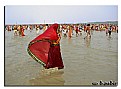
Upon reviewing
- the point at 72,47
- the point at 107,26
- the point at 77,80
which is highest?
the point at 107,26

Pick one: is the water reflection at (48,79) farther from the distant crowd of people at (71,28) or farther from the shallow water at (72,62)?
the distant crowd of people at (71,28)

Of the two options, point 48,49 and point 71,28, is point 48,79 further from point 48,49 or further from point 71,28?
point 71,28

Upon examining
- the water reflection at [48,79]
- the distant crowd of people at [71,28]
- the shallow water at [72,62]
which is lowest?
the water reflection at [48,79]

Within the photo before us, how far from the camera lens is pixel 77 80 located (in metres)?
2.77

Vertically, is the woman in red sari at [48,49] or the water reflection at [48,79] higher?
the woman in red sari at [48,49]

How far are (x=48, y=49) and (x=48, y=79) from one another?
288 millimetres

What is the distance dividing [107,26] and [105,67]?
0.39 meters

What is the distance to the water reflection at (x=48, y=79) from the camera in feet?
9.07

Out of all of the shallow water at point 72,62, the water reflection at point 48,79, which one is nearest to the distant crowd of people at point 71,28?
the shallow water at point 72,62

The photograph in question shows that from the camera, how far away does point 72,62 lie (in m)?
2.88

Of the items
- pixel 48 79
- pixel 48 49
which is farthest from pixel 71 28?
pixel 48 79

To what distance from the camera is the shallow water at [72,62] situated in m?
2.78
